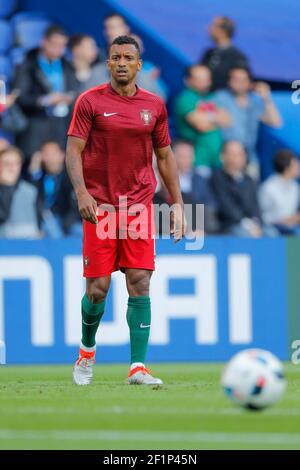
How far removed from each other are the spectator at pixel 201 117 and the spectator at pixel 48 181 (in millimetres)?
1984

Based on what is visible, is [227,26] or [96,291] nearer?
[96,291]

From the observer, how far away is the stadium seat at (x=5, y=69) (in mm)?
15389

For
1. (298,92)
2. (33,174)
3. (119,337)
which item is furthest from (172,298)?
(298,92)

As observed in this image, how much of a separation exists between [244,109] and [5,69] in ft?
10.5

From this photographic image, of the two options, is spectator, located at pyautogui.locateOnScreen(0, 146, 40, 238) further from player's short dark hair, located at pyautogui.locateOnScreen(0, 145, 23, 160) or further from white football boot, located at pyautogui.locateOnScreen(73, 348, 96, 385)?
white football boot, located at pyautogui.locateOnScreen(73, 348, 96, 385)

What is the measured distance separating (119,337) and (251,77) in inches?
196

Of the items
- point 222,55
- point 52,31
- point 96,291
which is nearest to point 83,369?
point 96,291

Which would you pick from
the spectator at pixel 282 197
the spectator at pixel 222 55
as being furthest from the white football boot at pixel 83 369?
the spectator at pixel 222 55

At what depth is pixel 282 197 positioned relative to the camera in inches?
599

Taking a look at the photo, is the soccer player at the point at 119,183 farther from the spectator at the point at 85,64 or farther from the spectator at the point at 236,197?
the spectator at the point at 85,64

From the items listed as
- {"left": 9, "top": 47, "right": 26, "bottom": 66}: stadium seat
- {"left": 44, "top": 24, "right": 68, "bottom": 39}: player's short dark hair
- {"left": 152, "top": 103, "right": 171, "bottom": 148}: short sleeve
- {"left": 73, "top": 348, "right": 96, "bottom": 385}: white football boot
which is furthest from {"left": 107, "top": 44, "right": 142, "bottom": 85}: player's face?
{"left": 9, "top": 47, "right": 26, "bottom": 66}: stadium seat

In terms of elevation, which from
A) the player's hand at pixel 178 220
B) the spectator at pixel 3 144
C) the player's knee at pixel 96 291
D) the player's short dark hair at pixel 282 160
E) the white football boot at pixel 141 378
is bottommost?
the white football boot at pixel 141 378

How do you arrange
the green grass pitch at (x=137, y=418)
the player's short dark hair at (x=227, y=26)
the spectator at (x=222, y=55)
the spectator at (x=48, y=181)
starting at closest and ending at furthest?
the green grass pitch at (x=137, y=418) → the spectator at (x=48, y=181) → the spectator at (x=222, y=55) → the player's short dark hair at (x=227, y=26)

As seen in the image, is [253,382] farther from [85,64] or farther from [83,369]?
[85,64]
